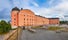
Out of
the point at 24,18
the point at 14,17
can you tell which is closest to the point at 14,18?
the point at 14,17

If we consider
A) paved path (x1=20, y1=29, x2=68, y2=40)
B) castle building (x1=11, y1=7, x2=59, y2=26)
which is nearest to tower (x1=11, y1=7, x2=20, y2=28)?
castle building (x1=11, y1=7, x2=59, y2=26)

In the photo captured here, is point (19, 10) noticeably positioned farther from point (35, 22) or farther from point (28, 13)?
point (35, 22)

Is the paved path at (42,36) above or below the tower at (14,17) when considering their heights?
below

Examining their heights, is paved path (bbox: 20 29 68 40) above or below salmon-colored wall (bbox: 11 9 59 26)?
below

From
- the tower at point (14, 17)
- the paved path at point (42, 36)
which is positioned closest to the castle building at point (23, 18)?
the tower at point (14, 17)

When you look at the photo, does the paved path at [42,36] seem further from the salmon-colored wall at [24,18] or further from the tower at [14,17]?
the tower at [14,17]

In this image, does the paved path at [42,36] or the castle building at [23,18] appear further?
the castle building at [23,18]

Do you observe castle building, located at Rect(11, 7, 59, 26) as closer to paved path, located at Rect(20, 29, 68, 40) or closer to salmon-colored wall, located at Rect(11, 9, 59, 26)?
salmon-colored wall, located at Rect(11, 9, 59, 26)

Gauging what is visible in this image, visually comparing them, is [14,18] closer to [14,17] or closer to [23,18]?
[14,17]

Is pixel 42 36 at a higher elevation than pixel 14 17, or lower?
lower

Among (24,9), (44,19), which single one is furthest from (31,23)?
(44,19)

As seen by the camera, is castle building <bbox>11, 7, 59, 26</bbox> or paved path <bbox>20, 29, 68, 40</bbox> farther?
castle building <bbox>11, 7, 59, 26</bbox>

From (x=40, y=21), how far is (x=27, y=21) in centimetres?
1379

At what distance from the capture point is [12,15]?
65688 millimetres
